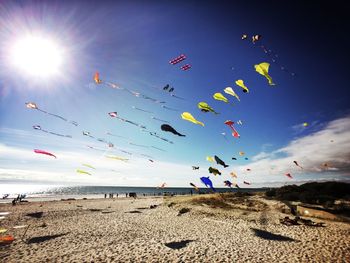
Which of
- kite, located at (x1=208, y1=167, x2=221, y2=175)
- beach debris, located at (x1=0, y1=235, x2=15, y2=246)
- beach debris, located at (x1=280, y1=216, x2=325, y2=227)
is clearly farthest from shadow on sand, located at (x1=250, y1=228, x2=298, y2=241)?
beach debris, located at (x1=0, y1=235, x2=15, y2=246)

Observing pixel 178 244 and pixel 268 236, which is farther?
pixel 268 236

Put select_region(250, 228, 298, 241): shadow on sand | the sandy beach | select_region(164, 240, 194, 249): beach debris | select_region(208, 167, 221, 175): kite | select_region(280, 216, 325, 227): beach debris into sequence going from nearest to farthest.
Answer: the sandy beach
select_region(164, 240, 194, 249): beach debris
select_region(250, 228, 298, 241): shadow on sand
select_region(280, 216, 325, 227): beach debris
select_region(208, 167, 221, 175): kite

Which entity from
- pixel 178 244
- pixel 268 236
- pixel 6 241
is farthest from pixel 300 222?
pixel 6 241

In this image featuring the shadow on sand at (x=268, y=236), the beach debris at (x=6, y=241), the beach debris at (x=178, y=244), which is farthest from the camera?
the shadow on sand at (x=268, y=236)

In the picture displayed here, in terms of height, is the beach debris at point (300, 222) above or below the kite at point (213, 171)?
below

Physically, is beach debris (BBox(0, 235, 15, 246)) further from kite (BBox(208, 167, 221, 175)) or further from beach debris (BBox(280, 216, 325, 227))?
beach debris (BBox(280, 216, 325, 227))

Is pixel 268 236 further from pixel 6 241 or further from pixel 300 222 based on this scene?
pixel 6 241

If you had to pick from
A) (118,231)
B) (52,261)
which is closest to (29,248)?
(52,261)

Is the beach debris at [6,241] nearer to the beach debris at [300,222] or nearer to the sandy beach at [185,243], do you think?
the sandy beach at [185,243]

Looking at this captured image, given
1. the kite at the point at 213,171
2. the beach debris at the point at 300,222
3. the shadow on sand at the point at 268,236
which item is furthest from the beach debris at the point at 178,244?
the beach debris at the point at 300,222

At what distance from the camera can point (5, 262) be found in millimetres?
10469

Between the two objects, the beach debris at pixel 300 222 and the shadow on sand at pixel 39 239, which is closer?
the shadow on sand at pixel 39 239

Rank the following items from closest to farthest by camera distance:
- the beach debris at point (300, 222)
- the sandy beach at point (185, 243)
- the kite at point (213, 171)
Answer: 1. the sandy beach at point (185, 243)
2. the beach debris at point (300, 222)
3. the kite at point (213, 171)

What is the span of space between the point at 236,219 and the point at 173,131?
14128 mm
